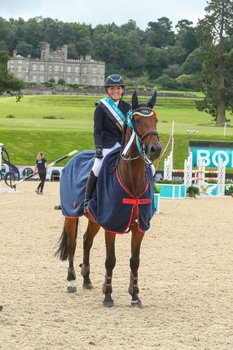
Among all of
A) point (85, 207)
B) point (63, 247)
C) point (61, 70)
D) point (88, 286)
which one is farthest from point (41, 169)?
Result: point (61, 70)

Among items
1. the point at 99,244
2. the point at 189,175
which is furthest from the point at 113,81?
the point at 189,175

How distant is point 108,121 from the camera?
28.2 ft

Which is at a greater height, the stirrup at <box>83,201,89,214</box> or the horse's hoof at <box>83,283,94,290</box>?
the stirrup at <box>83,201,89,214</box>

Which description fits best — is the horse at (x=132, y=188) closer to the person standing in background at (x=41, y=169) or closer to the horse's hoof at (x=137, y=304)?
the horse's hoof at (x=137, y=304)

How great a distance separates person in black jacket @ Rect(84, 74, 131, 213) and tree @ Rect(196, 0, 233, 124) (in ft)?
211

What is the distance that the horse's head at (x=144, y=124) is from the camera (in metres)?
7.36

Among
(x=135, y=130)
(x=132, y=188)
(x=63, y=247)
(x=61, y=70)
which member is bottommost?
(x=63, y=247)

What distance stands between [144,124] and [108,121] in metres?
1.14

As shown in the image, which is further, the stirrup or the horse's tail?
the horse's tail

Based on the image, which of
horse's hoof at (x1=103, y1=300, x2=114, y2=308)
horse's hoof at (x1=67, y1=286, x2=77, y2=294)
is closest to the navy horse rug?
horse's hoof at (x1=103, y1=300, x2=114, y2=308)

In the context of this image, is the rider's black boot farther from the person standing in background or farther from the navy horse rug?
the person standing in background

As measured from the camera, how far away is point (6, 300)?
26.2ft

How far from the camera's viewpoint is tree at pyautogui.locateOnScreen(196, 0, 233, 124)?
72.4 metres

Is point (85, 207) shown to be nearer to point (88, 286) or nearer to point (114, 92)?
point (88, 286)
